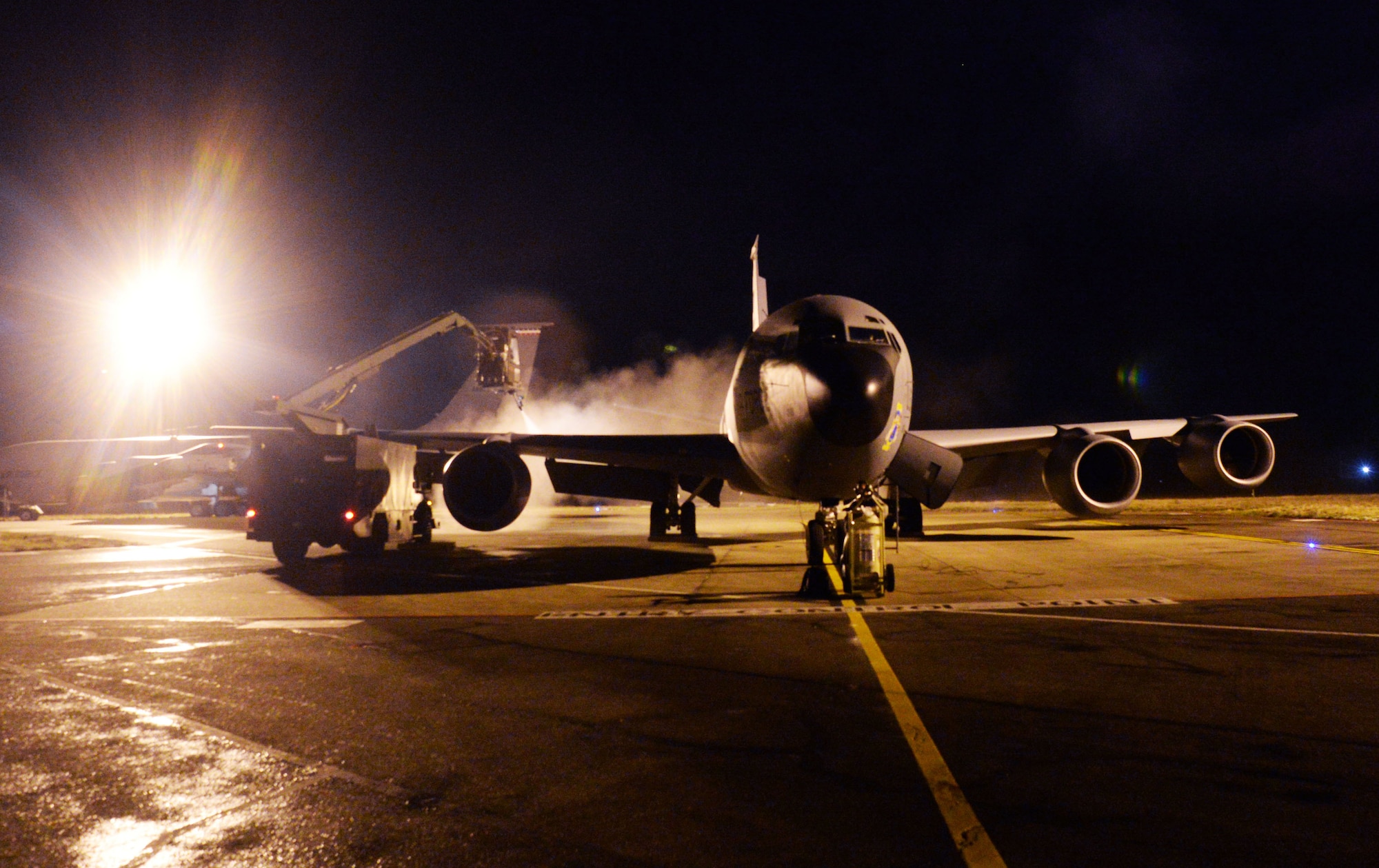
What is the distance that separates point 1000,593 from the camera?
10297 millimetres

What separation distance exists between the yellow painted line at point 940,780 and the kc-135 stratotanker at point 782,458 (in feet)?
14.4

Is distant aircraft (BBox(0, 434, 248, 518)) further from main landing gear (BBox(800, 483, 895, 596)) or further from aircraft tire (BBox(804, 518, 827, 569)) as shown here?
main landing gear (BBox(800, 483, 895, 596))

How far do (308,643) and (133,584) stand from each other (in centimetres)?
680

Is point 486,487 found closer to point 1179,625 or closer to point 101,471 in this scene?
point 1179,625

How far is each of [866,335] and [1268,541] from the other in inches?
486

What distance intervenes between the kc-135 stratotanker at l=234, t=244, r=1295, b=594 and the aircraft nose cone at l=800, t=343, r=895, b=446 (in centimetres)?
2

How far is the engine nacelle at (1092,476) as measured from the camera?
50.6 feet

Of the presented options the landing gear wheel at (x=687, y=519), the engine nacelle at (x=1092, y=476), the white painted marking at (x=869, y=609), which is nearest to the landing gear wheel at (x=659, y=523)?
the landing gear wheel at (x=687, y=519)

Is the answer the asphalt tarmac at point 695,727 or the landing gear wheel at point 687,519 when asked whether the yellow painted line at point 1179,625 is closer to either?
the asphalt tarmac at point 695,727

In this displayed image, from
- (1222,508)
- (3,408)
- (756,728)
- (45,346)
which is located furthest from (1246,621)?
(3,408)

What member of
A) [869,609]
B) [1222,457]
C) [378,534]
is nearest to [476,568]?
[378,534]

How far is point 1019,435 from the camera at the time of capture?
16.5 metres

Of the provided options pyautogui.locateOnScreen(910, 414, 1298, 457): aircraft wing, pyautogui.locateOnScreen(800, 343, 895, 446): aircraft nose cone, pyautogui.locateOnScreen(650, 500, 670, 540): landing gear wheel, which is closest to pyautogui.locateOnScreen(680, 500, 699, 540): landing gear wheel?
pyautogui.locateOnScreen(650, 500, 670, 540): landing gear wheel

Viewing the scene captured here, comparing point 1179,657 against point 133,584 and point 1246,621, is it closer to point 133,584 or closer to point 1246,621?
point 1246,621
